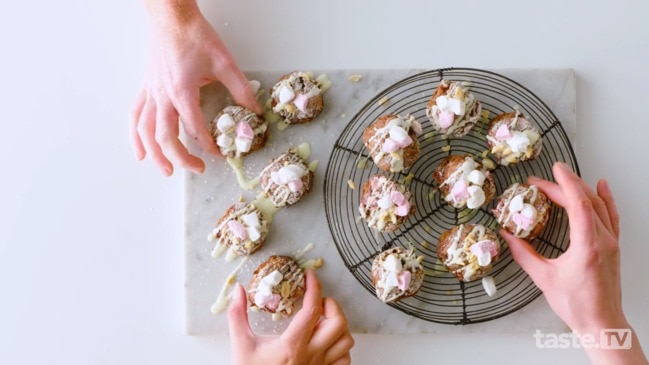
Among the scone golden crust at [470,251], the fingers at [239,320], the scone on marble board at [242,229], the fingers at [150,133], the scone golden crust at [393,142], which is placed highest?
the scone golden crust at [393,142]

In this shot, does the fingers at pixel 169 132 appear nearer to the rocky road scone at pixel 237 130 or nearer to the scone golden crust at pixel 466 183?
the rocky road scone at pixel 237 130

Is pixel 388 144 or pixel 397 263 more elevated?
pixel 388 144

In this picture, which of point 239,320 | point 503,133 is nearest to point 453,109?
point 503,133

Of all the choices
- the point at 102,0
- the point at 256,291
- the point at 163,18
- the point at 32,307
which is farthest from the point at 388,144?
the point at 32,307

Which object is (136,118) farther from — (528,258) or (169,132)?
(528,258)

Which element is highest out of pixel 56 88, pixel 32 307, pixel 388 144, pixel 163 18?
pixel 163 18

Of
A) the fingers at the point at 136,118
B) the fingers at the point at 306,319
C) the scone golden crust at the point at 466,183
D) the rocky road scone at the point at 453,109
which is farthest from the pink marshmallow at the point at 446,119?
the fingers at the point at 136,118

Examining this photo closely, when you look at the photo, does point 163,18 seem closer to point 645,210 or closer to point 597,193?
point 597,193

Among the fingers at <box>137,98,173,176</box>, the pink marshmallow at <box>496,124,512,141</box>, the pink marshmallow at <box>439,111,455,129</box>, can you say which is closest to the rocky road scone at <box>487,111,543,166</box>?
the pink marshmallow at <box>496,124,512,141</box>
